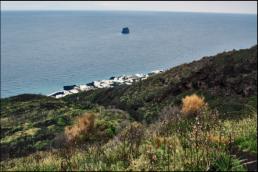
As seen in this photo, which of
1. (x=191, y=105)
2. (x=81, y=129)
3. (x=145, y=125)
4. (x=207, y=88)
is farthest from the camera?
(x=207, y=88)

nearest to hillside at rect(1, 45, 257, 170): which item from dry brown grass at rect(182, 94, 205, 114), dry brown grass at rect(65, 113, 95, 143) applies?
dry brown grass at rect(65, 113, 95, 143)

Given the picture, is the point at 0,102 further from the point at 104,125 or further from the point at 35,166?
the point at 35,166

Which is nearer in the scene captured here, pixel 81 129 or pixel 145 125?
pixel 145 125

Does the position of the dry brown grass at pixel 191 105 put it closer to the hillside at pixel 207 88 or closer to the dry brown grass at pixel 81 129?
the dry brown grass at pixel 81 129

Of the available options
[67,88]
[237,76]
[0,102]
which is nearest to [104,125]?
[237,76]

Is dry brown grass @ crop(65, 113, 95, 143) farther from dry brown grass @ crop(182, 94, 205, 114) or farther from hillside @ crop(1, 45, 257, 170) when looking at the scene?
dry brown grass @ crop(182, 94, 205, 114)

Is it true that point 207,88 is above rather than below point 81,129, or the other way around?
above

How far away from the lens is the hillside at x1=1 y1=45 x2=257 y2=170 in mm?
7617

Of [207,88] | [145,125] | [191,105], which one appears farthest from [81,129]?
[207,88]

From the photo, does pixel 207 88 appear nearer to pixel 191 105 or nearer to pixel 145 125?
pixel 191 105

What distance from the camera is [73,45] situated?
183m

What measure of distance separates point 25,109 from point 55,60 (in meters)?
98.0

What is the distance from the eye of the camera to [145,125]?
19.5 m

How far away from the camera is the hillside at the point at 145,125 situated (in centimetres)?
762
